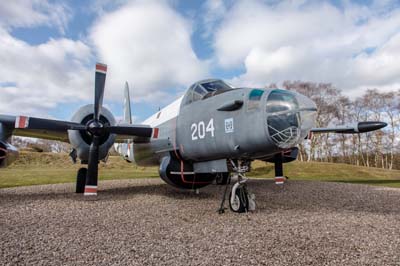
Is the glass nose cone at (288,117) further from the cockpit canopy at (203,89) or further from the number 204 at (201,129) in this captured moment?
the cockpit canopy at (203,89)

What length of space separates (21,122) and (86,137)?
99.0 inches

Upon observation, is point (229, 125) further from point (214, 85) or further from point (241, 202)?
point (214, 85)

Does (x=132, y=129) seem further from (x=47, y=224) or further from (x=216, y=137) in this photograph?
(x=47, y=224)

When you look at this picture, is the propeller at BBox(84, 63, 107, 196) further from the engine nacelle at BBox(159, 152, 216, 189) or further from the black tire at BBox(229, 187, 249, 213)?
the black tire at BBox(229, 187, 249, 213)

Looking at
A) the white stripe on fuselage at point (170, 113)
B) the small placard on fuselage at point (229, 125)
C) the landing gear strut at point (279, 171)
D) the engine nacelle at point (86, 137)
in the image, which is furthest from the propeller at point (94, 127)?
the landing gear strut at point (279, 171)

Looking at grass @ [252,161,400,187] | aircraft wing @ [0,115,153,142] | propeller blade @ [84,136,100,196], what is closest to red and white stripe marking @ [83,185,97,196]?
propeller blade @ [84,136,100,196]

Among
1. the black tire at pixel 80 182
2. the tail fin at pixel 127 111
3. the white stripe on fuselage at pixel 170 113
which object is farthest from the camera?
the tail fin at pixel 127 111

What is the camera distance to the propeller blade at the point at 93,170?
9500 mm

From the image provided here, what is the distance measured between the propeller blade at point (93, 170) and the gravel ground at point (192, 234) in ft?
1.49

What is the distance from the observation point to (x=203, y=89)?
348 inches

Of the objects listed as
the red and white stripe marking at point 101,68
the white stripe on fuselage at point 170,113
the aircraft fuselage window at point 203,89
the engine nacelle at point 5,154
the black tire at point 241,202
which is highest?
the red and white stripe marking at point 101,68

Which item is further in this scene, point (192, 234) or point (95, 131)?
point (95, 131)

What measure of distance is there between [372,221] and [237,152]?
3.56m

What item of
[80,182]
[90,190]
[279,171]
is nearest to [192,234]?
[90,190]
